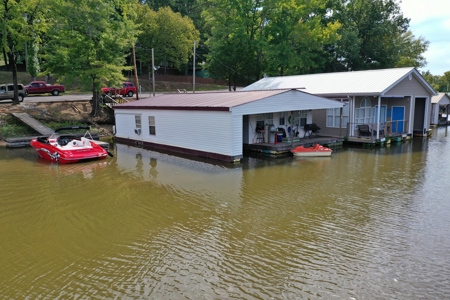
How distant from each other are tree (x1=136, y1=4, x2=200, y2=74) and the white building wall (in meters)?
25.2

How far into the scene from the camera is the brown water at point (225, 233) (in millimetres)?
6000

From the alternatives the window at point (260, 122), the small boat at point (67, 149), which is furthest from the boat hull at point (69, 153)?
the window at point (260, 122)

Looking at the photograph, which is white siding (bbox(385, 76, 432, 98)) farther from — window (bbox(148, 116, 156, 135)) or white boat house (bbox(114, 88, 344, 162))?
window (bbox(148, 116, 156, 135))

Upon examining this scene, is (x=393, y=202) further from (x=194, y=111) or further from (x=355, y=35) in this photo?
(x=355, y=35)

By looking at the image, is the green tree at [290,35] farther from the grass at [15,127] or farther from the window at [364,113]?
the grass at [15,127]

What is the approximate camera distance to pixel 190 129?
17953 mm

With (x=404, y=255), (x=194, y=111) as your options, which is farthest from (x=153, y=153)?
(x=404, y=255)

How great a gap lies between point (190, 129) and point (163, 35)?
30443 mm

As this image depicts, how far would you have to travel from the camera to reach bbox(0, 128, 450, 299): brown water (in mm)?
6000

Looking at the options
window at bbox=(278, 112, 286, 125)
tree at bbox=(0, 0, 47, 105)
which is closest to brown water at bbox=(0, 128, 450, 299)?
window at bbox=(278, 112, 286, 125)

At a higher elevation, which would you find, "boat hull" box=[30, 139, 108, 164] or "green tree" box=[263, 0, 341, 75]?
"green tree" box=[263, 0, 341, 75]

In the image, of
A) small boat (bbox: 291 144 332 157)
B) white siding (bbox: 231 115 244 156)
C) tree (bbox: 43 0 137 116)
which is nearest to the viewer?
white siding (bbox: 231 115 244 156)

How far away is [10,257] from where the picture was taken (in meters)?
7.05

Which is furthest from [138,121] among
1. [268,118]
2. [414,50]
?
[414,50]
